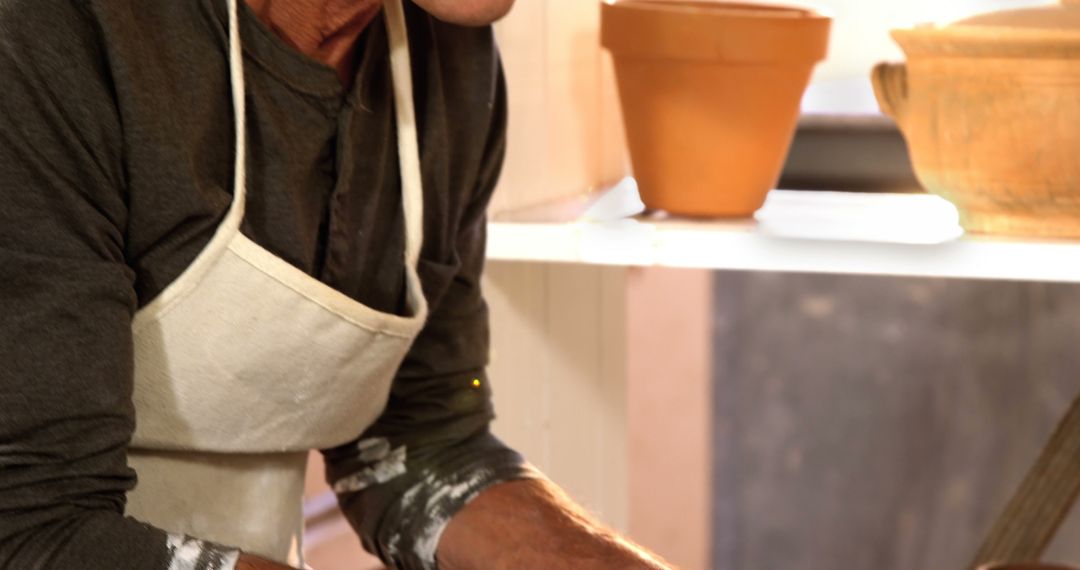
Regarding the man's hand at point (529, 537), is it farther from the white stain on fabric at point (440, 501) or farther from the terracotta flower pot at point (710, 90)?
the terracotta flower pot at point (710, 90)

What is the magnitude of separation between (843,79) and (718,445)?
1.05m

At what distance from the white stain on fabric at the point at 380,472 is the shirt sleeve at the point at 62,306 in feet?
1.16

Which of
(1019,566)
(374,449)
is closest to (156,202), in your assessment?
(374,449)

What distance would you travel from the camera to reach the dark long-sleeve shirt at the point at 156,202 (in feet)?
2.72

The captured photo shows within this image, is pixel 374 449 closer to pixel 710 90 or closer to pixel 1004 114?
pixel 710 90

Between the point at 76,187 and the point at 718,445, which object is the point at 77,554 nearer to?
the point at 76,187

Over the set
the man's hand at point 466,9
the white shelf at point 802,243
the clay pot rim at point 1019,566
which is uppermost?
the man's hand at point 466,9

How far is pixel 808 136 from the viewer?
2.16m

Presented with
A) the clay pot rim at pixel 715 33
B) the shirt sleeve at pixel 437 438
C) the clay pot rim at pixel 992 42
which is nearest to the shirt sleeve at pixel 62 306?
the shirt sleeve at pixel 437 438

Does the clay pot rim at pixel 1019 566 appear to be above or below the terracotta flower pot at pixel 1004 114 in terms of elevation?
below

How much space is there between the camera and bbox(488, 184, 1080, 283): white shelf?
3.56 feet

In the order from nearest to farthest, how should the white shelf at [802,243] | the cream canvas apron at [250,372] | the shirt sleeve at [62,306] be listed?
the shirt sleeve at [62,306] < the cream canvas apron at [250,372] < the white shelf at [802,243]

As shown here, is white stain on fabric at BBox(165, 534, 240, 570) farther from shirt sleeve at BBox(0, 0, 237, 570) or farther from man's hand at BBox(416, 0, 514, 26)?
man's hand at BBox(416, 0, 514, 26)

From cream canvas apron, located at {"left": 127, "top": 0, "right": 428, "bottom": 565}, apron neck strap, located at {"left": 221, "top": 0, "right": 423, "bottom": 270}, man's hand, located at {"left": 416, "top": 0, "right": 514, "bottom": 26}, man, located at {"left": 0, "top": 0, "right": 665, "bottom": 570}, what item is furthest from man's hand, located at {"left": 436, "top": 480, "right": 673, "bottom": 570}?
man's hand, located at {"left": 416, "top": 0, "right": 514, "bottom": 26}
